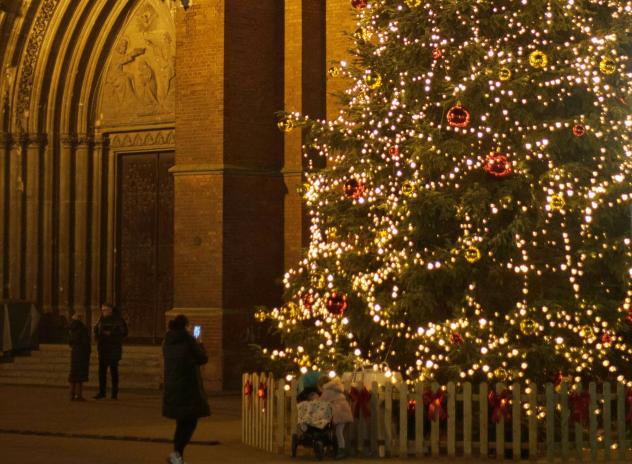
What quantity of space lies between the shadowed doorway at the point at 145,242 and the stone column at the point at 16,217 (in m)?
2.24

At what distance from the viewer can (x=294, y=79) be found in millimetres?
24875

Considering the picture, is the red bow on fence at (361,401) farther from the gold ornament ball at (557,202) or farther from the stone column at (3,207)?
the stone column at (3,207)

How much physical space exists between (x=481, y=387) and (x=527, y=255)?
6.91 ft

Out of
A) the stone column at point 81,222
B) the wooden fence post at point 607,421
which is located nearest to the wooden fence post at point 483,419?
the wooden fence post at point 607,421

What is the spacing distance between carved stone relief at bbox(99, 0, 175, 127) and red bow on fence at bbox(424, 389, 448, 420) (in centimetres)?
1359

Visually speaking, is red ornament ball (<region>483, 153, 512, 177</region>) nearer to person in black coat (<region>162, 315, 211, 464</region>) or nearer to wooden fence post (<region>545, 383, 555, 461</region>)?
wooden fence post (<region>545, 383, 555, 461</region>)

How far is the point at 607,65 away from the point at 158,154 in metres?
13.9

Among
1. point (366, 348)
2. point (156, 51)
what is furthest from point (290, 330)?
point (156, 51)

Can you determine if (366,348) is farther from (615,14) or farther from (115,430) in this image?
(615,14)

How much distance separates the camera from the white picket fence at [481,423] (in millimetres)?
15531

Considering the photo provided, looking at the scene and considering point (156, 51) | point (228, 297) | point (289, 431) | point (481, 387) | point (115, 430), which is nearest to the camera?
point (481, 387)

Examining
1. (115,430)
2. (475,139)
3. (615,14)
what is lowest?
(115,430)

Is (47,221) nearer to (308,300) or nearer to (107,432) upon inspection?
(107,432)

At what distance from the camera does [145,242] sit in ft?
94.2
